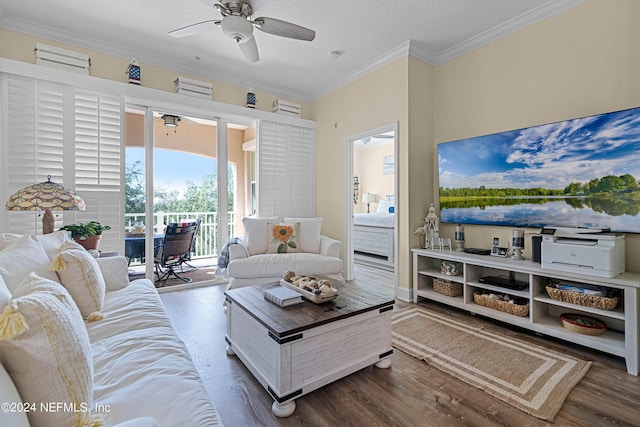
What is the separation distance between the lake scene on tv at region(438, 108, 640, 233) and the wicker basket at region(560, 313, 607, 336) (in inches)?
29.5

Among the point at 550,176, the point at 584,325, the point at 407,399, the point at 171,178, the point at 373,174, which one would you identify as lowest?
the point at 407,399

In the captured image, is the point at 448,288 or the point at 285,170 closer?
the point at 448,288

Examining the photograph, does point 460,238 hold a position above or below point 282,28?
below

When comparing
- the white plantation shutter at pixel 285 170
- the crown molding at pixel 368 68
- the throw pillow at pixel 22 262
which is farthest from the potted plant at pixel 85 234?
the crown molding at pixel 368 68

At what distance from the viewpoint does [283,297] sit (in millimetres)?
1940

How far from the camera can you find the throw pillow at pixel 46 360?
0.71m

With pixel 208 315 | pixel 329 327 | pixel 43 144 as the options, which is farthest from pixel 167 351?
pixel 43 144

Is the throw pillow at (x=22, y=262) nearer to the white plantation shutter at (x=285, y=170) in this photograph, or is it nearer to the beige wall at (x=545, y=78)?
the white plantation shutter at (x=285, y=170)

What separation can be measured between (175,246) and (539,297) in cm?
403

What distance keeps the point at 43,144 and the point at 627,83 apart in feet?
17.5

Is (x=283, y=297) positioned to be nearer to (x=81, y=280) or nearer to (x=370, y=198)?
(x=81, y=280)

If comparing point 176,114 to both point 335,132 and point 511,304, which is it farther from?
point 511,304

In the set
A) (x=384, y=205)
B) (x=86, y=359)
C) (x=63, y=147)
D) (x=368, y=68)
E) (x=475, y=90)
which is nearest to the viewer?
(x=86, y=359)

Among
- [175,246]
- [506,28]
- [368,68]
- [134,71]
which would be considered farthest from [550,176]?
[134,71]
